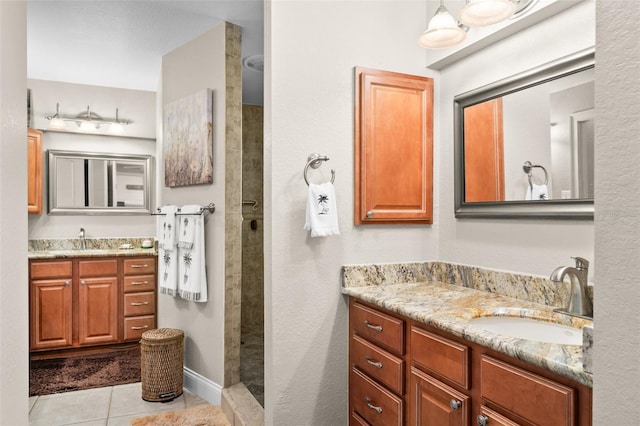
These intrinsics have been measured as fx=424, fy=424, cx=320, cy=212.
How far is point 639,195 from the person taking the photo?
0.68m

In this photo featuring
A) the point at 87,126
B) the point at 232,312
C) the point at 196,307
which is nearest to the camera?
the point at 232,312

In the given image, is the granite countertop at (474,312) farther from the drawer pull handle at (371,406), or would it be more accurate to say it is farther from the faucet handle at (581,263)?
the drawer pull handle at (371,406)

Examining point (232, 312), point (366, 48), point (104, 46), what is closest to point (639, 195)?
point (366, 48)

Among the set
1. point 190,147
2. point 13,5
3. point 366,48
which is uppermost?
point 366,48

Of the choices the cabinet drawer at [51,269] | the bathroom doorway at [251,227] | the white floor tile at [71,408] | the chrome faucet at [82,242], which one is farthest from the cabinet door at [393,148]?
the chrome faucet at [82,242]

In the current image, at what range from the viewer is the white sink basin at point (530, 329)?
1.52 meters

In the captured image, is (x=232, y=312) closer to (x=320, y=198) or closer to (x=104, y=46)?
(x=320, y=198)

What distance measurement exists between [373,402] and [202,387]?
1604 mm

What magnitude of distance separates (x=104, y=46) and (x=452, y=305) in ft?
10.8

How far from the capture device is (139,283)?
13.2ft

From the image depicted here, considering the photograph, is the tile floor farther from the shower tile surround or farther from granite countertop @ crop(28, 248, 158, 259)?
the shower tile surround

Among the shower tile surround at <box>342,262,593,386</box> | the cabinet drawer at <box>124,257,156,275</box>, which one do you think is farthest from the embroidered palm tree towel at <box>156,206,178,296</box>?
the shower tile surround at <box>342,262,593,386</box>

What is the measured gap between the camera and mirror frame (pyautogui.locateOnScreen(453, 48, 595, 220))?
166cm

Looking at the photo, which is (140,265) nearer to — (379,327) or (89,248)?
(89,248)
